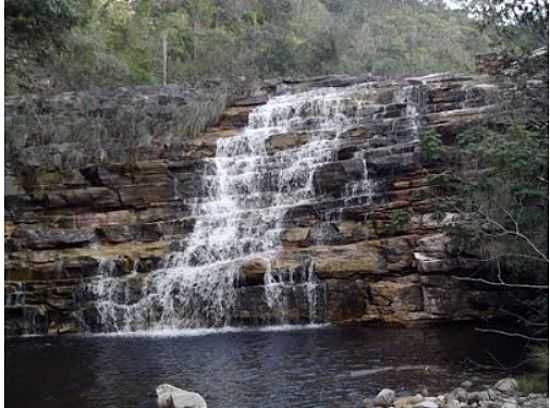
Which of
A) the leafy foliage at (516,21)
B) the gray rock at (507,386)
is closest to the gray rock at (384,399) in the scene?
the gray rock at (507,386)

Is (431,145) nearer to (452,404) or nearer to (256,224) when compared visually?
(256,224)

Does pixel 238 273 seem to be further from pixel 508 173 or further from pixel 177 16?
pixel 177 16

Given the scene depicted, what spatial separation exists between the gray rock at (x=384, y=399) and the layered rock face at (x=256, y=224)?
223 inches

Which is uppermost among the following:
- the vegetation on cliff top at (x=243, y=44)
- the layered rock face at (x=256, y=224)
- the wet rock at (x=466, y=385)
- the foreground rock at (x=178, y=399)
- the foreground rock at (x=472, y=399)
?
the vegetation on cliff top at (x=243, y=44)

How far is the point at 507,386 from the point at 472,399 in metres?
0.64

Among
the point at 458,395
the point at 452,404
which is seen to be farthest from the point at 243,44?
the point at 452,404

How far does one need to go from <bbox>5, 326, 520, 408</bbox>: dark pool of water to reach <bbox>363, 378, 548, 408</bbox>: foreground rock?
45 cm

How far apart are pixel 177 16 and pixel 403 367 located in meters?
29.3

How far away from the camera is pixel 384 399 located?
8.73 m

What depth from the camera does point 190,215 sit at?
60.2 ft

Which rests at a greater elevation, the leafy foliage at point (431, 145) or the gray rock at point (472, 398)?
the leafy foliage at point (431, 145)

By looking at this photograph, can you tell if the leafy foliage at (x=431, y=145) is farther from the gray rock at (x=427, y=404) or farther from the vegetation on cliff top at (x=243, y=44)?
the vegetation on cliff top at (x=243, y=44)

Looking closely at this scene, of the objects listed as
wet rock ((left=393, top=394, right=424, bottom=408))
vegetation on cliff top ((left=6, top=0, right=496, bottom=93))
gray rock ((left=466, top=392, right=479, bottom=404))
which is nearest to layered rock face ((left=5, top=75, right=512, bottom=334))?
wet rock ((left=393, top=394, right=424, bottom=408))

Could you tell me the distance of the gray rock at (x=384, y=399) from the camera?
28.5 ft
